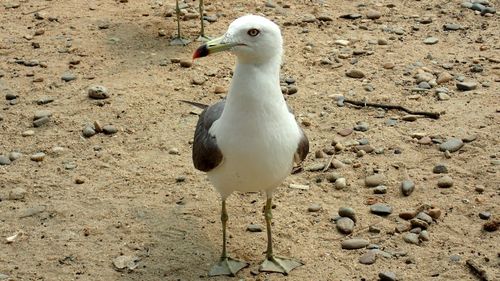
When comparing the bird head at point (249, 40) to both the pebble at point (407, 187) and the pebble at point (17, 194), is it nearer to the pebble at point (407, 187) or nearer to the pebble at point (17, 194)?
the pebble at point (407, 187)

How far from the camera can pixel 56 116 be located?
693cm

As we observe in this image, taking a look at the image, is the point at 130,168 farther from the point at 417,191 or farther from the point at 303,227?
the point at 417,191

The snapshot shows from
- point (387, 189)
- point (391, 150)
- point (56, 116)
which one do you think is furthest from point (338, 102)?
point (56, 116)

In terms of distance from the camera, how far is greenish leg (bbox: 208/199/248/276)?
5008 millimetres

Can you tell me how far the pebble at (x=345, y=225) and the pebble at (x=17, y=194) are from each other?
2.27 metres

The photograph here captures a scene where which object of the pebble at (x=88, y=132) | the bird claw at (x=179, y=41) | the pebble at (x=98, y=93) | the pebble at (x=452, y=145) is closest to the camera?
the pebble at (x=452, y=145)

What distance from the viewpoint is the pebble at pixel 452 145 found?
20.6 feet

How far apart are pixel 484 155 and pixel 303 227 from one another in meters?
1.68

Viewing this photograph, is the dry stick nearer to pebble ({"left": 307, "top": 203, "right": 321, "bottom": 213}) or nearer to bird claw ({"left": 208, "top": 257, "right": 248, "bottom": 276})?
pebble ({"left": 307, "top": 203, "right": 321, "bottom": 213})

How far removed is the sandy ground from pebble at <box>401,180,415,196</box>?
2.9 inches

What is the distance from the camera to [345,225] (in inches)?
212

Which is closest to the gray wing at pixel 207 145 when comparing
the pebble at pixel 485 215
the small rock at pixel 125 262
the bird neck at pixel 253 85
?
the bird neck at pixel 253 85

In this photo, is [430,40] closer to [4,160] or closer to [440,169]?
[440,169]

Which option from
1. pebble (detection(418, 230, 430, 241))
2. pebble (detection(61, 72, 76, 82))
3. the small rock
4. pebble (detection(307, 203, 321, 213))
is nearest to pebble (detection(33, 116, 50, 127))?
pebble (detection(61, 72, 76, 82))
